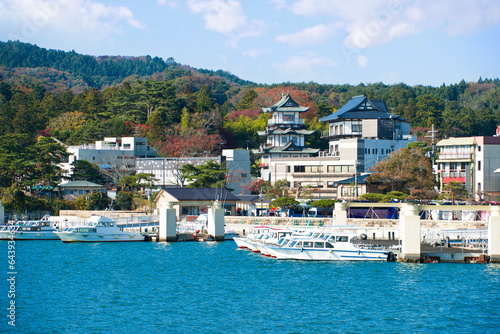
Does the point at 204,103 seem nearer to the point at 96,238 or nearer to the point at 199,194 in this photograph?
the point at 199,194

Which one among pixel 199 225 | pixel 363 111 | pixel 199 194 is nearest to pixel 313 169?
pixel 363 111

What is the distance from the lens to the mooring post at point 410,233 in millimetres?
45156

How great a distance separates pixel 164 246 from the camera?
58.3m

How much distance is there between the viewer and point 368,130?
9925 centimetres

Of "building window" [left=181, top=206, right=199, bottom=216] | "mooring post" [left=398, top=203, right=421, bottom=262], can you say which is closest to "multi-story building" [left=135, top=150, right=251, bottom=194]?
"building window" [left=181, top=206, right=199, bottom=216]

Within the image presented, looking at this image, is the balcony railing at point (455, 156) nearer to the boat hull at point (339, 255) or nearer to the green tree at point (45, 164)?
the boat hull at point (339, 255)

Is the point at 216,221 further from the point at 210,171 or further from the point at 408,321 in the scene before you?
the point at 408,321

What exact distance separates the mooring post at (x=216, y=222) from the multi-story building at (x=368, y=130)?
3563 centimetres

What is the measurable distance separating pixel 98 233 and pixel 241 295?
27577 mm

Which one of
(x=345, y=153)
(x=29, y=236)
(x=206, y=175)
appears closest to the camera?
(x=29, y=236)

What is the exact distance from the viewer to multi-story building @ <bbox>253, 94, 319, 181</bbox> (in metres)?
102

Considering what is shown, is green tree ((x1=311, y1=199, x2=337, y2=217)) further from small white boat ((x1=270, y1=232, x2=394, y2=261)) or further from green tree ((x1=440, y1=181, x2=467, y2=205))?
small white boat ((x1=270, y1=232, x2=394, y2=261))

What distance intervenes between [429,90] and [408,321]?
155m

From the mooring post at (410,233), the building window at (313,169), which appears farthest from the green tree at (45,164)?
the mooring post at (410,233)
